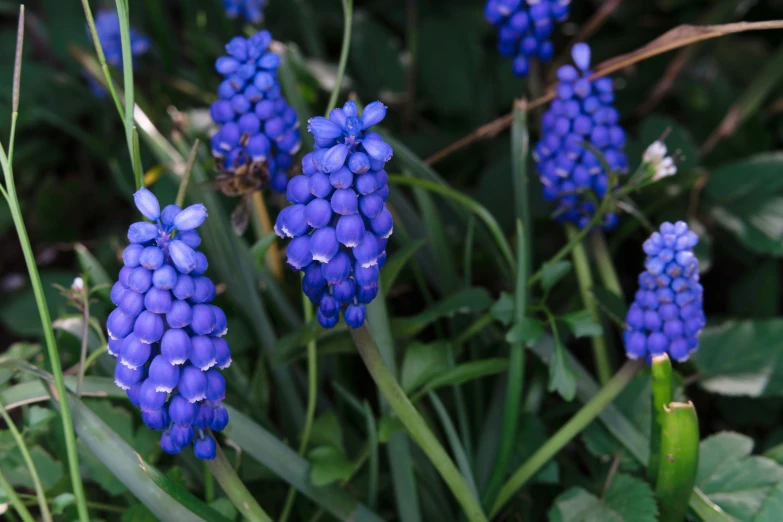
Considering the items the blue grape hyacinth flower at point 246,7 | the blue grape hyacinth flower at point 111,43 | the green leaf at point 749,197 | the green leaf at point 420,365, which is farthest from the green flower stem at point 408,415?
the blue grape hyacinth flower at point 111,43

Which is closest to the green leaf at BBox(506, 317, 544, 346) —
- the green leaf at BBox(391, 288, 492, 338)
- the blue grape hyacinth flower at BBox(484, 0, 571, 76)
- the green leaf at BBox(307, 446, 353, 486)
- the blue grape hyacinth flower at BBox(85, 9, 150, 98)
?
the green leaf at BBox(391, 288, 492, 338)

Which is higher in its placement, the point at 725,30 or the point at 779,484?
the point at 725,30

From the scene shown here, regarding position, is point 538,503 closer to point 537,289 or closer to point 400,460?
point 400,460

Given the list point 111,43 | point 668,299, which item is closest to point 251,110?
point 668,299

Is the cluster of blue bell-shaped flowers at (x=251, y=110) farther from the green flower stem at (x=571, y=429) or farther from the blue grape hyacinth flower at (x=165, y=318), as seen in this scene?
the green flower stem at (x=571, y=429)

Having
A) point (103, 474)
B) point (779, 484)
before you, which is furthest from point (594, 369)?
point (103, 474)

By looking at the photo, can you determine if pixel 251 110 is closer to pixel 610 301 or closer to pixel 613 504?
pixel 610 301
